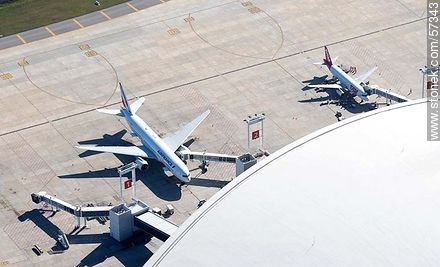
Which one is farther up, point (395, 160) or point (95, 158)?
point (395, 160)

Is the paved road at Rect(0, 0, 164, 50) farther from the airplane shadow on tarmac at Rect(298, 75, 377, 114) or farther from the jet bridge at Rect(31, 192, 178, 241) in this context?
the jet bridge at Rect(31, 192, 178, 241)

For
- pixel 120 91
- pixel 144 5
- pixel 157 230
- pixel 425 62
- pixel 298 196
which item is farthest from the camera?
pixel 144 5

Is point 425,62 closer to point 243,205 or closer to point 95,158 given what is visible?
point 95,158

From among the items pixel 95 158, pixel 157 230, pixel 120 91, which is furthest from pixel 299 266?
pixel 120 91

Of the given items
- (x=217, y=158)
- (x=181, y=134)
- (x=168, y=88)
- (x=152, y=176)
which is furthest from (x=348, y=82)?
(x=152, y=176)

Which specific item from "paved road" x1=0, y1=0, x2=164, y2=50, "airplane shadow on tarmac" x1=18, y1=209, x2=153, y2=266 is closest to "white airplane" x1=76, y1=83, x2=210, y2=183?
"airplane shadow on tarmac" x1=18, y1=209, x2=153, y2=266

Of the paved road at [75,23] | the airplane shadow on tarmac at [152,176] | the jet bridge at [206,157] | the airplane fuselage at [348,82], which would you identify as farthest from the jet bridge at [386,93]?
the paved road at [75,23]
